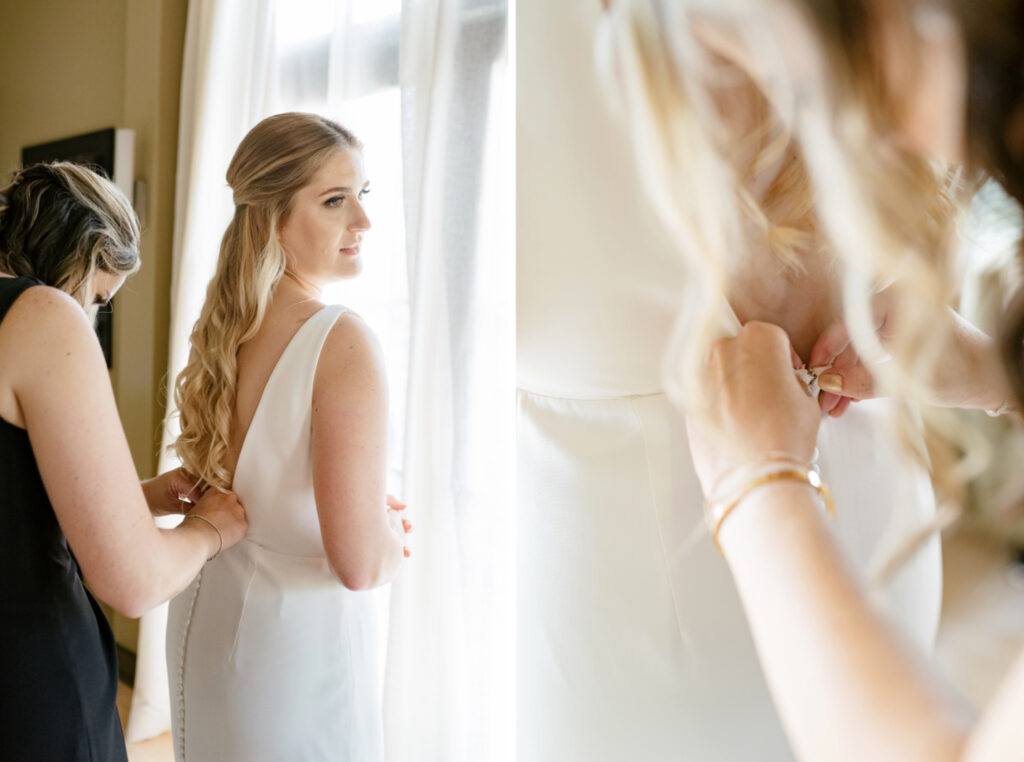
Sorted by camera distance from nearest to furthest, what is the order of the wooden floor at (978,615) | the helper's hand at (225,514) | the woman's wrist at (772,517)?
the woman's wrist at (772,517), the wooden floor at (978,615), the helper's hand at (225,514)

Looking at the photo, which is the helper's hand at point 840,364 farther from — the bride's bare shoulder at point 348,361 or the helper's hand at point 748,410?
the bride's bare shoulder at point 348,361

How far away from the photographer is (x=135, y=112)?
3.54 m

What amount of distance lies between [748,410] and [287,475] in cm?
110

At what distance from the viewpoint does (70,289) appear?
1.54m

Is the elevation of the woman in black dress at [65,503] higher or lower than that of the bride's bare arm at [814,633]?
lower

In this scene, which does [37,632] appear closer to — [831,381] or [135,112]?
[831,381]

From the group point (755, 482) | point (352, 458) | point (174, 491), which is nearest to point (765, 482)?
point (755, 482)

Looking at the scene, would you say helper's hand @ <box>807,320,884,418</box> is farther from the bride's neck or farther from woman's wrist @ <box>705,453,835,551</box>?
the bride's neck

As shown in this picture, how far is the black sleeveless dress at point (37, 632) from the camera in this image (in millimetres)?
1357

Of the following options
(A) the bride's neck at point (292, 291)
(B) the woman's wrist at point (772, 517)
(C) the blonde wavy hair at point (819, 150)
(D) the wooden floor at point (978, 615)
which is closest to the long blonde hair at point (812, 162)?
(C) the blonde wavy hair at point (819, 150)

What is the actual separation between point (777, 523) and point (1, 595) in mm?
1315

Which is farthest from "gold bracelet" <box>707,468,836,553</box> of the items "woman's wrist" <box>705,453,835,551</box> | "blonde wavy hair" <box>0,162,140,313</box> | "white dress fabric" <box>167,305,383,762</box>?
"blonde wavy hair" <box>0,162,140,313</box>

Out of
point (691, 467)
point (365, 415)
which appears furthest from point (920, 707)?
point (365, 415)

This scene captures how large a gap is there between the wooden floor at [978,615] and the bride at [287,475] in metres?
0.93
